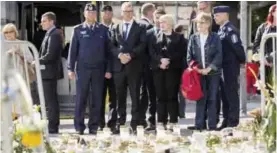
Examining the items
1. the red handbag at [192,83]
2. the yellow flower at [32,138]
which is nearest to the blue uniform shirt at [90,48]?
the red handbag at [192,83]

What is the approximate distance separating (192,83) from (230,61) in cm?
62

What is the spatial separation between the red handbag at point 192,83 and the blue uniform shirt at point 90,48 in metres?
0.99

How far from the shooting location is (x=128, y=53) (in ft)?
27.4

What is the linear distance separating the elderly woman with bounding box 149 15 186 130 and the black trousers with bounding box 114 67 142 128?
0.24 meters

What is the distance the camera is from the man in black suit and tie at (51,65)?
8633 mm

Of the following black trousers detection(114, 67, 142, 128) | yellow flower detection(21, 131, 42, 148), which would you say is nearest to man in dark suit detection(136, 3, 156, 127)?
black trousers detection(114, 67, 142, 128)

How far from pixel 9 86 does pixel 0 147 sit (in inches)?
37.8

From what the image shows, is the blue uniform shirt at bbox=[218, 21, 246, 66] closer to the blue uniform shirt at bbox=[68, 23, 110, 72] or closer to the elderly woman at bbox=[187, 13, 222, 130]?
the elderly woman at bbox=[187, 13, 222, 130]

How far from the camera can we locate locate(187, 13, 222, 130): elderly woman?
8172 millimetres

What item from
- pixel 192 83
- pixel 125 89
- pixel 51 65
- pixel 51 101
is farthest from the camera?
pixel 51 101

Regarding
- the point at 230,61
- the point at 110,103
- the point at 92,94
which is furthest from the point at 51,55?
the point at 230,61

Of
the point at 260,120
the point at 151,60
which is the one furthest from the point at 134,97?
the point at 260,120

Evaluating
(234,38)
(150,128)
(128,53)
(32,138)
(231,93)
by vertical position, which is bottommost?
(150,128)

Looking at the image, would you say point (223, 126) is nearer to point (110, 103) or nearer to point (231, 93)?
point (231, 93)
